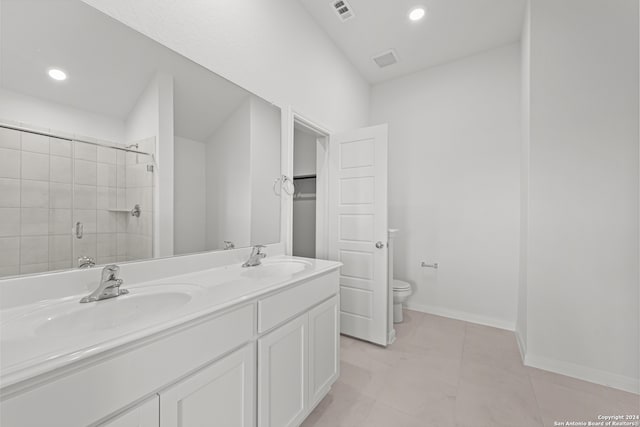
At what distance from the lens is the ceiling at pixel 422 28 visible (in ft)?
7.14

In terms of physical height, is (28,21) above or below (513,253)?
above

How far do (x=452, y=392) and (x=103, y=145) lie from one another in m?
2.40

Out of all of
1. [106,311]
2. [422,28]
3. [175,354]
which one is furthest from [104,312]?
[422,28]

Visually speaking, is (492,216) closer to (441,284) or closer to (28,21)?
(441,284)

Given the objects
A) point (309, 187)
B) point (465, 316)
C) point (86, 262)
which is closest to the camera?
point (86, 262)

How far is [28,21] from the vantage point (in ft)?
2.94

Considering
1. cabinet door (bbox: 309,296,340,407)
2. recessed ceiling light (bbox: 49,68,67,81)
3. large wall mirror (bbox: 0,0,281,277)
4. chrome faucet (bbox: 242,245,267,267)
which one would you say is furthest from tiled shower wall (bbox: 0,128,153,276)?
cabinet door (bbox: 309,296,340,407)

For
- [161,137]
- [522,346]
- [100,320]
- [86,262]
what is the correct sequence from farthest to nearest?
[522,346]
[161,137]
[86,262]
[100,320]

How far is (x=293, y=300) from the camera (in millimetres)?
1245

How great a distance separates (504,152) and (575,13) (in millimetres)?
1144

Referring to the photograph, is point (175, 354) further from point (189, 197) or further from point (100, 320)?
point (189, 197)

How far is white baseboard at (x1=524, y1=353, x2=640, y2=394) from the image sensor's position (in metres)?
1.73

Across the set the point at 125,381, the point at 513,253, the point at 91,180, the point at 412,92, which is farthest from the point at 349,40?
the point at 125,381

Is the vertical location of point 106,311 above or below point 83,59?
below
